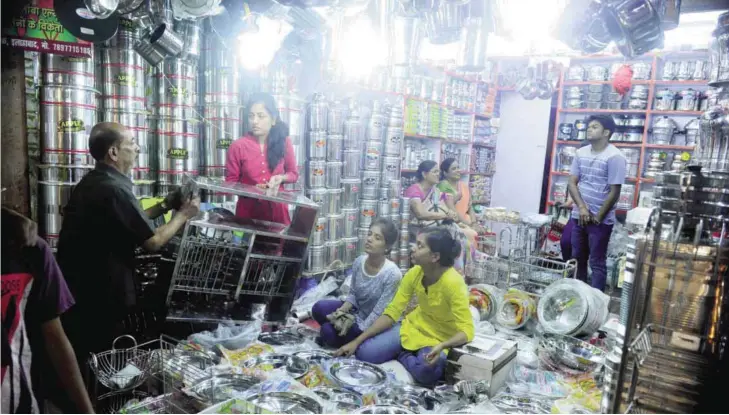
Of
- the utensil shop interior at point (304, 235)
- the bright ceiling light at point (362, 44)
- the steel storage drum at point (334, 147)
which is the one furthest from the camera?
the steel storage drum at point (334, 147)

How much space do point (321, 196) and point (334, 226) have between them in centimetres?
35

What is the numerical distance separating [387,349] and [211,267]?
1.20 m

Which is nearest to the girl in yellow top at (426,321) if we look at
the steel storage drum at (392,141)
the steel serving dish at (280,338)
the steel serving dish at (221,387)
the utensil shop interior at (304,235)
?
the utensil shop interior at (304,235)

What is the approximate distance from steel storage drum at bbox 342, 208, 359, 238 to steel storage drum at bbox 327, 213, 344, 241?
2.7 inches

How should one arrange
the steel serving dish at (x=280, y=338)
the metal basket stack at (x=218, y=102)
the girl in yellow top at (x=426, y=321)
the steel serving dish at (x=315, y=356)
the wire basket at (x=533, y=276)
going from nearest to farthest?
the girl in yellow top at (x=426, y=321), the steel serving dish at (x=315, y=356), the steel serving dish at (x=280, y=338), the metal basket stack at (x=218, y=102), the wire basket at (x=533, y=276)

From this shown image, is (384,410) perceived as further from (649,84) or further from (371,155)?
Result: (649,84)

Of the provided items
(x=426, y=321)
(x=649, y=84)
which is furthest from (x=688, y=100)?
(x=426, y=321)

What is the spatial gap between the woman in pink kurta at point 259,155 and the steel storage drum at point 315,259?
32.0 inches

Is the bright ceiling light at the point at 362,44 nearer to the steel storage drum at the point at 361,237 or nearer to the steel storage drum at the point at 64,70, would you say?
the steel storage drum at the point at 64,70

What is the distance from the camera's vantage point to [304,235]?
10.2 ft

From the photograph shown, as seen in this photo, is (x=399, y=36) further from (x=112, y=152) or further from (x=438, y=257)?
(x=112, y=152)

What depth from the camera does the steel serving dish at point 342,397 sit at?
2396mm

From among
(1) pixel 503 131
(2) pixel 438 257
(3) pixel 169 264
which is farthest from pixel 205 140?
(1) pixel 503 131

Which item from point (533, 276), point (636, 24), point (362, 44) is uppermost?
point (636, 24)
